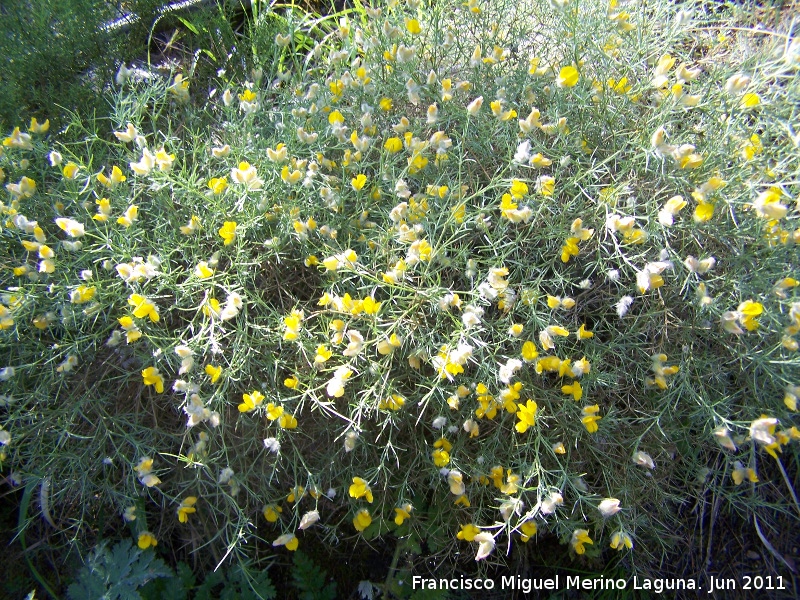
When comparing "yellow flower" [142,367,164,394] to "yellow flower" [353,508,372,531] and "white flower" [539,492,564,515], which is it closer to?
"yellow flower" [353,508,372,531]

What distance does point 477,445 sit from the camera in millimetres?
1740

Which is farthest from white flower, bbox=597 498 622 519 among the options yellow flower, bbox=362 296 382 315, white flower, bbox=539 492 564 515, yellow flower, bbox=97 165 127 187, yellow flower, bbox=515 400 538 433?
yellow flower, bbox=97 165 127 187

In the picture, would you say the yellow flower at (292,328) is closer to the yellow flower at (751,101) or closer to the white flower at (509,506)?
the white flower at (509,506)

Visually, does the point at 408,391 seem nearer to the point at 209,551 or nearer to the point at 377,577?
the point at 377,577

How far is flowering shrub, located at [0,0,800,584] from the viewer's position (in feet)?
5.19

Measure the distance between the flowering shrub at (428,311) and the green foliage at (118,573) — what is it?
0.06 metres

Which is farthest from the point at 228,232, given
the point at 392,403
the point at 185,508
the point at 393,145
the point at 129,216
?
the point at 185,508

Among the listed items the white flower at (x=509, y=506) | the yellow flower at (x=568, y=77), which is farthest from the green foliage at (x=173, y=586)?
the yellow flower at (x=568, y=77)

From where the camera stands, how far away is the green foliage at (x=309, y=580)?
1.75 metres

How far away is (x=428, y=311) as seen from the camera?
5.54 ft

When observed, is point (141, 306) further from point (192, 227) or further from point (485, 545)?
point (485, 545)

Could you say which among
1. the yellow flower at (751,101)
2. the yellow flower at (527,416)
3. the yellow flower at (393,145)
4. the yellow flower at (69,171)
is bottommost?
the yellow flower at (527,416)

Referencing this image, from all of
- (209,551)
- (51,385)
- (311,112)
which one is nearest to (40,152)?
(51,385)

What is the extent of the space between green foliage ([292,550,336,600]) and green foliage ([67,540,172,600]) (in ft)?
1.14
